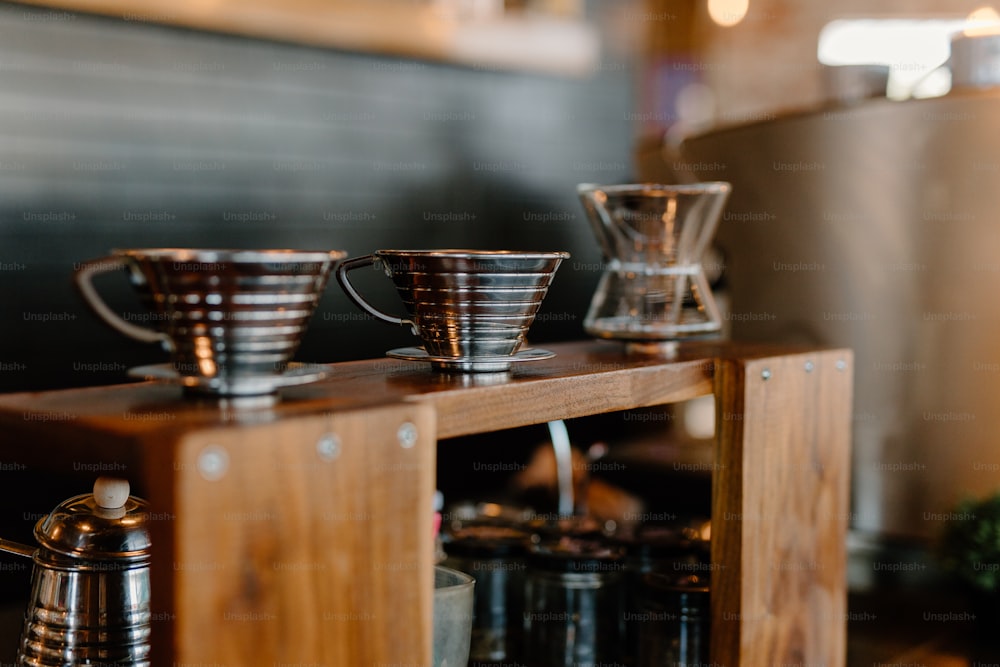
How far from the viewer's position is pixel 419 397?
0.91 meters

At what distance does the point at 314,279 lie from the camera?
868mm

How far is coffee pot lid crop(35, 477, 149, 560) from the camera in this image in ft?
3.07

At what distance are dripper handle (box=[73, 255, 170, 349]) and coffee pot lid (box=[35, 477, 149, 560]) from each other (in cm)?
18

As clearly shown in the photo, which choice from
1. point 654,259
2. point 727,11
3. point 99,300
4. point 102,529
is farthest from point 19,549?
point 727,11

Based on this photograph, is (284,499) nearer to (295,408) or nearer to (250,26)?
(295,408)

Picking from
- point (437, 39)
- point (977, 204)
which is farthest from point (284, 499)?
point (437, 39)

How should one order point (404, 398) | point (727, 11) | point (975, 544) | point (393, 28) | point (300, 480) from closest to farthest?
point (300, 480) → point (404, 398) → point (975, 544) → point (393, 28) → point (727, 11)

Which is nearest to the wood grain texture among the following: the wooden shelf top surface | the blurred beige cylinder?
the wooden shelf top surface

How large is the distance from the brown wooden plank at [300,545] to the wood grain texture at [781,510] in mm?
470

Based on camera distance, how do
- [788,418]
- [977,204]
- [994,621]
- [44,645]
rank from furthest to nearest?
[977,204]
[994,621]
[788,418]
[44,645]

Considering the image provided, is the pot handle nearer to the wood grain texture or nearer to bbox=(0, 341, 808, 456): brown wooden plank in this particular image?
bbox=(0, 341, 808, 456): brown wooden plank

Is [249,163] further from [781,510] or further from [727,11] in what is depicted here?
[727,11]

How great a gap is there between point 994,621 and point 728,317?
2.39 feet

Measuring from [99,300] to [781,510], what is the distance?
2.70 feet
